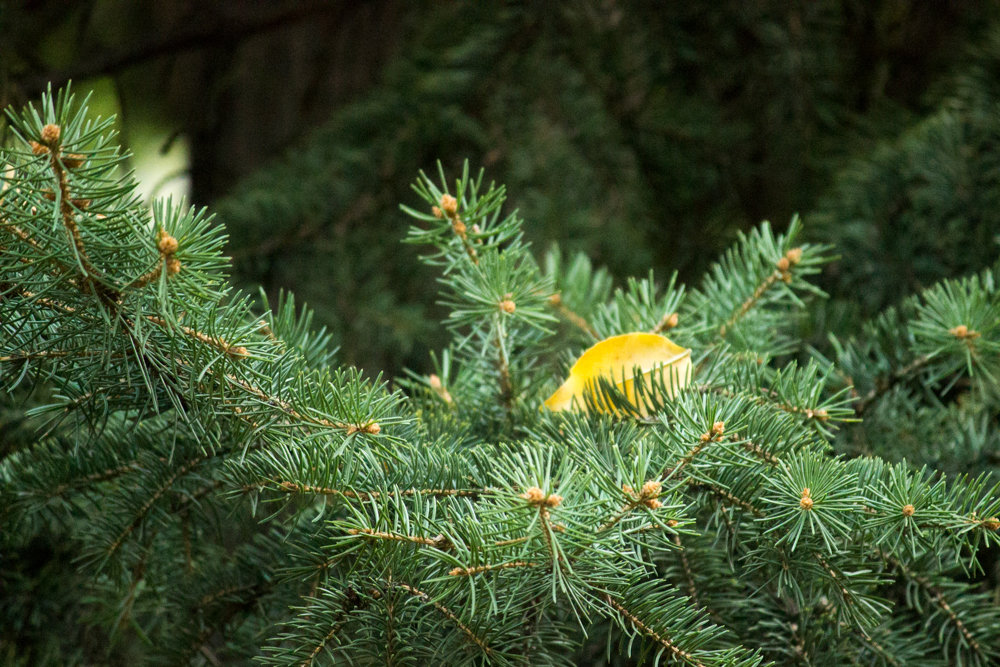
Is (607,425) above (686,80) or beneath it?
beneath

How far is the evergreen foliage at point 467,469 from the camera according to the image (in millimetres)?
367

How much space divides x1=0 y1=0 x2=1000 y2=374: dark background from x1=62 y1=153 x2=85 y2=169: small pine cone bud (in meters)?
0.76

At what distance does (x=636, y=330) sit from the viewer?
23.3 inches

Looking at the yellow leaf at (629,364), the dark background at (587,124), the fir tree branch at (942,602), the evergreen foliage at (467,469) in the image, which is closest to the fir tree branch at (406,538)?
the evergreen foliage at (467,469)

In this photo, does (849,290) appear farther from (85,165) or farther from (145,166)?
(145,166)

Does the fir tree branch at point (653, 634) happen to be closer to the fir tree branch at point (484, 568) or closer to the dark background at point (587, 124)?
the fir tree branch at point (484, 568)

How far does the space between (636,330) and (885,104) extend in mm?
880

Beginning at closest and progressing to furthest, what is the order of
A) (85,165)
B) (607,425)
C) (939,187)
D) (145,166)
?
(85,165) → (607,425) → (939,187) → (145,166)

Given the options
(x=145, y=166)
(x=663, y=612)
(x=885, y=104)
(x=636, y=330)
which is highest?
(x=145, y=166)

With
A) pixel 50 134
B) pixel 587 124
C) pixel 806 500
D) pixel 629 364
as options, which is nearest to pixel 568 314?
pixel 629 364

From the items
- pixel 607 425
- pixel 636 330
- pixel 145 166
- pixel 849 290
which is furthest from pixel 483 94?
pixel 145 166

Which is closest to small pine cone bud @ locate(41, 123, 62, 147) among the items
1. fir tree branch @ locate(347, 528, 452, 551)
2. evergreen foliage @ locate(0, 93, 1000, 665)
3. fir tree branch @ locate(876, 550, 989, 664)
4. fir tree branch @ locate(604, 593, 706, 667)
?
evergreen foliage @ locate(0, 93, 1000, 665)

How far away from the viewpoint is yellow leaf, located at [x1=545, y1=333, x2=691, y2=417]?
49 cm

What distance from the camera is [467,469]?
46 cm
